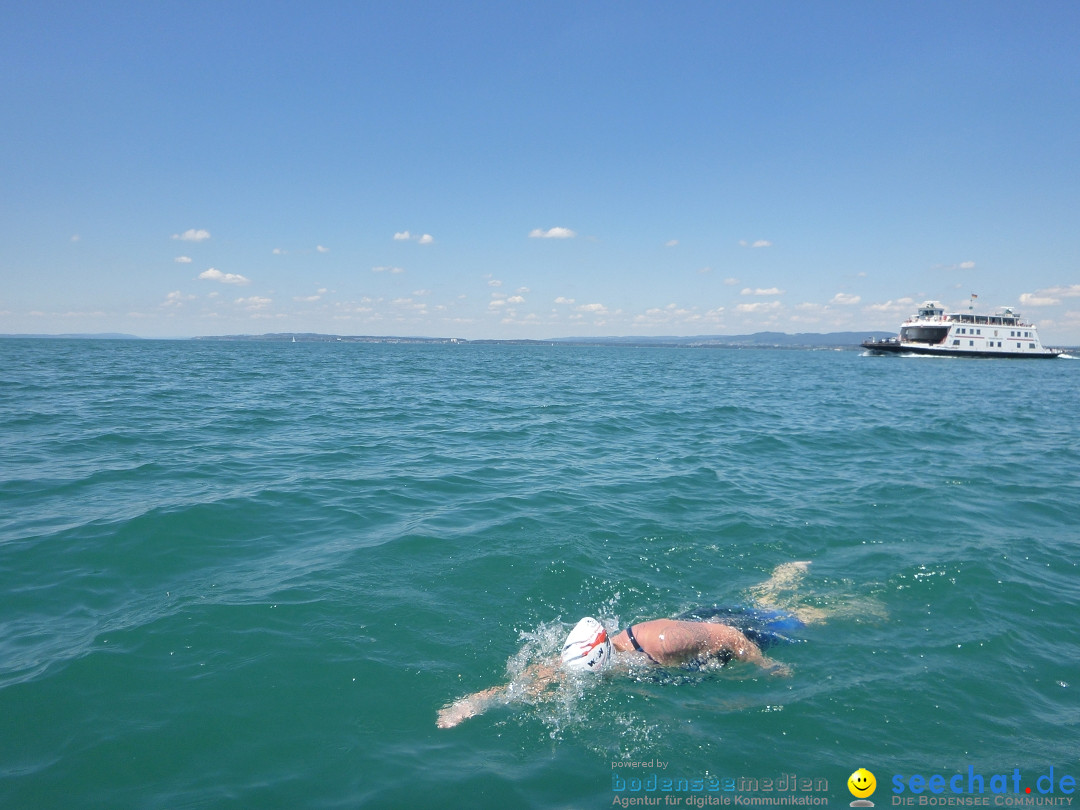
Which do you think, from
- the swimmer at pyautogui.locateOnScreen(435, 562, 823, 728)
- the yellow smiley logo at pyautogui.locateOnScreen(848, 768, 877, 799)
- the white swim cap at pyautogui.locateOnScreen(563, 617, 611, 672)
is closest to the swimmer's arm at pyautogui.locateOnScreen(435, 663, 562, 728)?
the swimmer at pyautogui.locateOnScreen(435, 562, 823, 728)

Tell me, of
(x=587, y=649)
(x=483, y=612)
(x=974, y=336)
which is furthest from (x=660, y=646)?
(x=974, y=336)

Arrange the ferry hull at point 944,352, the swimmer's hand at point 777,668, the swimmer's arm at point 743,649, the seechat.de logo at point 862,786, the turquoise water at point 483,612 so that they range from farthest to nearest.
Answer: the ferry hull at point 944,352 < the swimmer's arm at point 743,649 < the swimmer's hand at point 777,668 < the turquoise water at point 483,612 < the seechat.de logo at point 862,786

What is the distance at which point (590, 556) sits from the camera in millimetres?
9672

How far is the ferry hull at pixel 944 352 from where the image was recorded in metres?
83.0

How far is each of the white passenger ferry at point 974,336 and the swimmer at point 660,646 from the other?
316 ft

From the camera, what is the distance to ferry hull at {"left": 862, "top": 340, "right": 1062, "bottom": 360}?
272 ft

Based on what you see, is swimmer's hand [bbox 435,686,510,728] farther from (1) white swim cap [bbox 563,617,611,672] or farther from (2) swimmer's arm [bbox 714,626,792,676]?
(2) swimmer's arm [bbox 714,626,792,676]

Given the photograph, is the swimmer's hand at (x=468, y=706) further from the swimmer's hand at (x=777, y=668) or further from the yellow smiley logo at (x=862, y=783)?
the yellow smiley logo at (x=862, y=783)

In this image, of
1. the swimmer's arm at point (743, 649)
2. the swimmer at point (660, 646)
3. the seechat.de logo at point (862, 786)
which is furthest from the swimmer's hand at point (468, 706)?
the seechat.de logo at point (862, 786)

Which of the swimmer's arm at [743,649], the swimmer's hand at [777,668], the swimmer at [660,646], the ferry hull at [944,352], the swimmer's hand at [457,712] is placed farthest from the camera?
the ferry hull at [944,352]

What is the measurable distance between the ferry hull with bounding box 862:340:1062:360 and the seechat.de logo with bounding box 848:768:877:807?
97.9m

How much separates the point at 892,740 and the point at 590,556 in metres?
5.00

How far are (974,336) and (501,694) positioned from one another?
344ft

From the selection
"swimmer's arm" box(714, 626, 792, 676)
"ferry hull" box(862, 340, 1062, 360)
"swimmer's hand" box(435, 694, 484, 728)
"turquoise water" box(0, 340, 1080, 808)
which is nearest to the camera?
"turquoise water" box(0, 340, 1080, 808)
